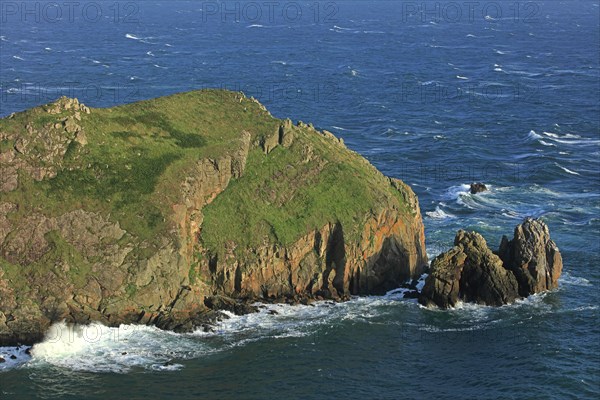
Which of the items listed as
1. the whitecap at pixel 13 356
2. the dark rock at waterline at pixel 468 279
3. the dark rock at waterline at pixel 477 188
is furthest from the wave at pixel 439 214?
the whitecap at pixel 13 356

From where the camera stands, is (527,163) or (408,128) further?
(408,128)

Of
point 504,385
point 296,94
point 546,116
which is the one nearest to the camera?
point 504,385

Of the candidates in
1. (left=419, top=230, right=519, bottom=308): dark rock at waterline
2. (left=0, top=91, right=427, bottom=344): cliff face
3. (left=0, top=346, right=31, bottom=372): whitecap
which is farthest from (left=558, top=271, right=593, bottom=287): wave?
(left=0, top=346, right=31, bottom=372): whitecap

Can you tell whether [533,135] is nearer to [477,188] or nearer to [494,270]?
[477,188]

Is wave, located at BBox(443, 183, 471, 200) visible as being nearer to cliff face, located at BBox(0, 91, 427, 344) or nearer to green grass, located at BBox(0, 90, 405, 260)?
cliff face, located at BBox(0, 91, 427, 344)

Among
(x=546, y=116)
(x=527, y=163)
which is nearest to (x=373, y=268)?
(x=527, y=163)

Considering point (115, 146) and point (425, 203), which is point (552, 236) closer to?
→ point (425, 203)
